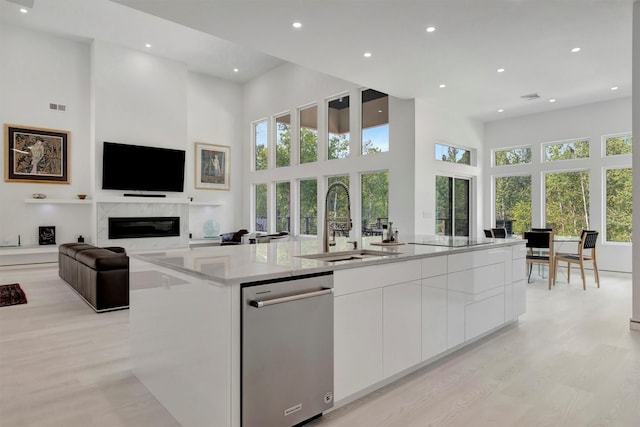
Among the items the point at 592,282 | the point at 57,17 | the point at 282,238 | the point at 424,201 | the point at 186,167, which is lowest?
the point at 592,282

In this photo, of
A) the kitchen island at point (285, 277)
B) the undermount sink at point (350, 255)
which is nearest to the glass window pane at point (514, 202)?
the kitchen island at point (285, 277)

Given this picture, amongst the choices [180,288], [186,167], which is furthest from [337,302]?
[186,167]

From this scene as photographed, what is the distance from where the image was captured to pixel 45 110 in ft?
26.3

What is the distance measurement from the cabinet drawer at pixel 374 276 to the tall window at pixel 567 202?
6.88m

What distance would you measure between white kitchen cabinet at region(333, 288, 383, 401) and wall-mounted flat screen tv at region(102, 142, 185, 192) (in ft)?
25.8

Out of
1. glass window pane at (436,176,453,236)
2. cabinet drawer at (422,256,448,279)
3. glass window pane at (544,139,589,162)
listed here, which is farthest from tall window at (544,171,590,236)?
cabinet drawer at (422,256,448,279)

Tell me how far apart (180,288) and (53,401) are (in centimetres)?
114

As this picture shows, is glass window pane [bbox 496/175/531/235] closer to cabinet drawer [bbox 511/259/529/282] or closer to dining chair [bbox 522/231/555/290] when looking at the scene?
dining chair [bbox 522/231/555/290]

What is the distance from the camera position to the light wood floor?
2.02 meters

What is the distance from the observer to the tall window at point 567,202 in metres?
7.55

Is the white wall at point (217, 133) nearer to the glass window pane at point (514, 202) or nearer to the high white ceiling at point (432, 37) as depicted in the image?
the high white ceiling at point (432, 37)

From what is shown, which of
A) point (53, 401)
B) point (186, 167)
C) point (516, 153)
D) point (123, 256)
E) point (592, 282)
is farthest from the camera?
point (186, 167)

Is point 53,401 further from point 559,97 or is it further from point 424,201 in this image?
point 559,97

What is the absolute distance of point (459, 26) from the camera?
4.22m
